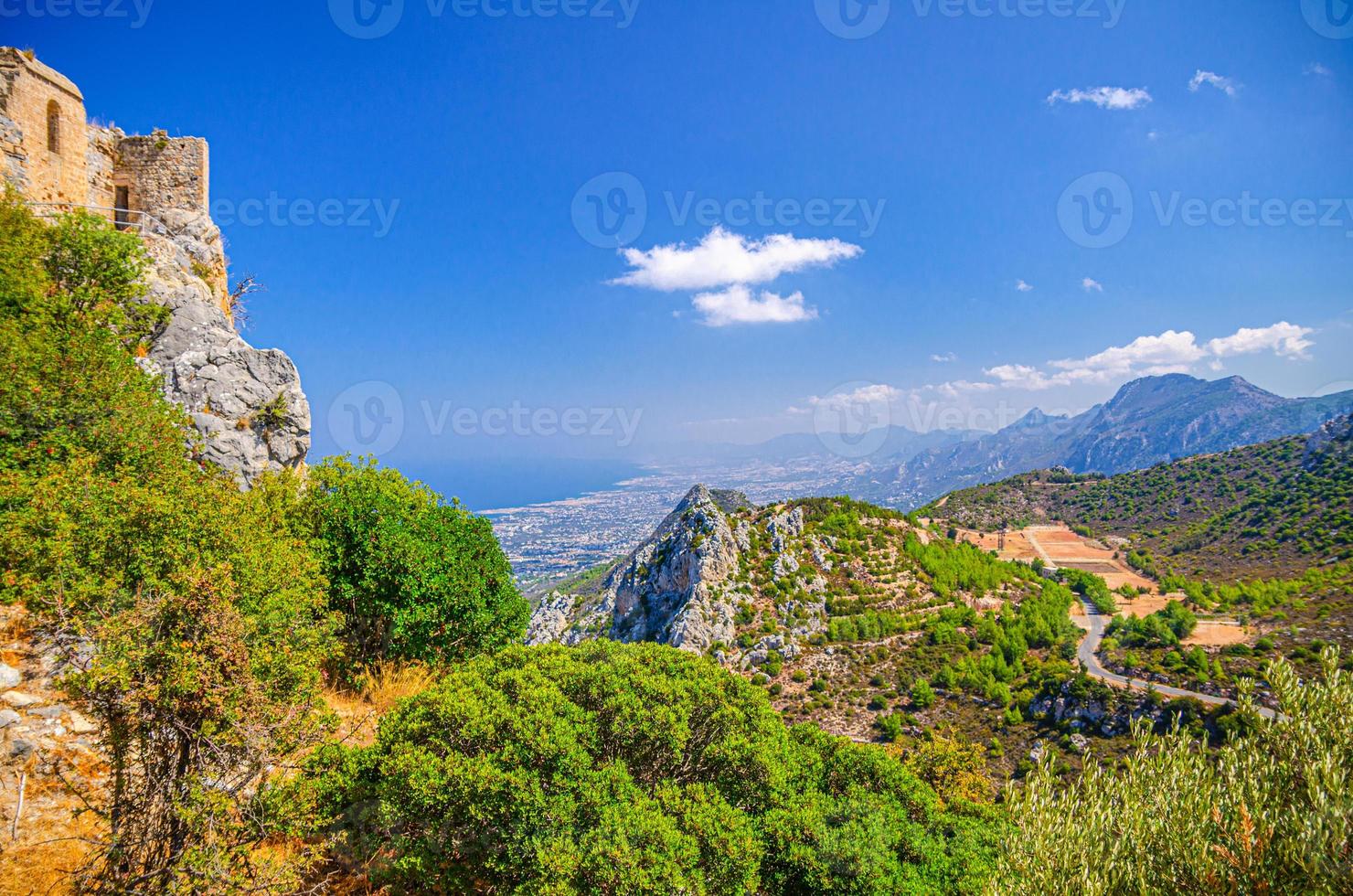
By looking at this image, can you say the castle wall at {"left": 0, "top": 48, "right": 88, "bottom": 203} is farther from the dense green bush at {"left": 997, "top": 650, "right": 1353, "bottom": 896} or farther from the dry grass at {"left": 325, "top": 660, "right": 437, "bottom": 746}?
the dense green bush at {"left": 997, "top": 650, "right": 1353, "bottom": 896}

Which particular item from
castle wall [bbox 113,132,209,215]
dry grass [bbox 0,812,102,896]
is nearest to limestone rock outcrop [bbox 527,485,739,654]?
castle wall [bbox 113,132,209,215]

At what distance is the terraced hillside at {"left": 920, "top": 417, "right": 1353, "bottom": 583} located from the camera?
5378cm

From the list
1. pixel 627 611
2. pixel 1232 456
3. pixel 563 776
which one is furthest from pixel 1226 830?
pixel 1232 456

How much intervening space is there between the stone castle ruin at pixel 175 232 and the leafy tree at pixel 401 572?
448 cm

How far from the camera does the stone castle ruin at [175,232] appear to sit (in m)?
14.4

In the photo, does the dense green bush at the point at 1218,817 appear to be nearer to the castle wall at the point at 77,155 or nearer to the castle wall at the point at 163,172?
the castle wall at the point at 77,155

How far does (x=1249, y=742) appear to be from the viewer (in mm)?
5367

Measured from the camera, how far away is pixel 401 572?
34.1 ft

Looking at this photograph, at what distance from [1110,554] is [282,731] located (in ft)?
296

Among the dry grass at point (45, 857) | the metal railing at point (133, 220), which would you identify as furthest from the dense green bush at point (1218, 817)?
the metal railing at point (133, 220)

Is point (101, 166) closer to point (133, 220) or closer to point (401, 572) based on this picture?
point (133, 220)

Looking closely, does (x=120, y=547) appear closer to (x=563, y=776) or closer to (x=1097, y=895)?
(x=563, y=776)

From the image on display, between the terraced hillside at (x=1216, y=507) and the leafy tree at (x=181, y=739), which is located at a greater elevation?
the leafy tree at (x=181, y=739)

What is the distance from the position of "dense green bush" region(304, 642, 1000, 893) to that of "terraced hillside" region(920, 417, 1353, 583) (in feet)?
229
